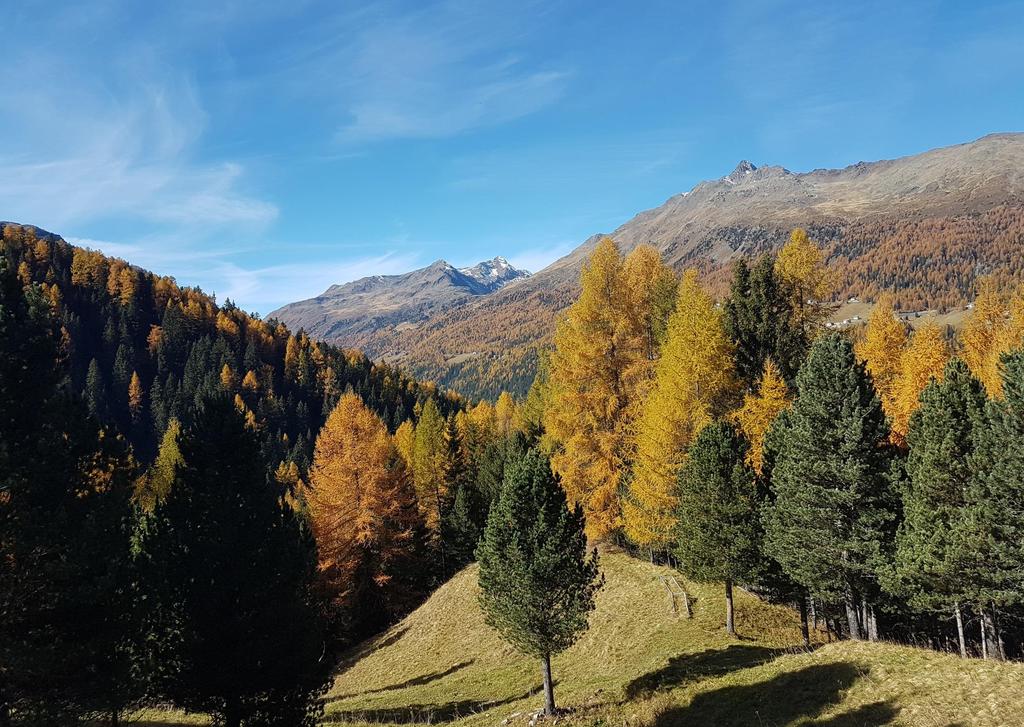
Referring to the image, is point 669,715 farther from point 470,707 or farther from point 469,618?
point 469,618

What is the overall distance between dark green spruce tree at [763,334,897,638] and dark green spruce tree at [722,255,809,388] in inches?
468

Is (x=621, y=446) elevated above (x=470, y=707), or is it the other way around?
(x=621, y=446)

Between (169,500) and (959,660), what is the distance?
982 inches

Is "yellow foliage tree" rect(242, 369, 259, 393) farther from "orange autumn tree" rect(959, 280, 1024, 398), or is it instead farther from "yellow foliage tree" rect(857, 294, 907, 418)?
"orange autumn tree" rect(959, 280, 1024, 398)

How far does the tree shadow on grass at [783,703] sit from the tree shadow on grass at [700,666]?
1.68 metres

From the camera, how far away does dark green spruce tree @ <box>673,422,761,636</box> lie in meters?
24.4

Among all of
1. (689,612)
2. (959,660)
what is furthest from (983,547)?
(689,612)

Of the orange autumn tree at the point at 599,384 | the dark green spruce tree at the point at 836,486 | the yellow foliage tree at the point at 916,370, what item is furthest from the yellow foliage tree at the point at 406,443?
the dark green spruce tree at the point at 836,486

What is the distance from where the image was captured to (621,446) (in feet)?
107

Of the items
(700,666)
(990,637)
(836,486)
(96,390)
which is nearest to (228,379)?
(96,390)

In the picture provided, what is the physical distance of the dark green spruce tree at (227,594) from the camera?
15.6m

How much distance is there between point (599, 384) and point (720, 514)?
1074cm

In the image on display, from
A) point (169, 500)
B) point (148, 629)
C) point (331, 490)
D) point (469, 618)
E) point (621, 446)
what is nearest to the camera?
point (148, 629)

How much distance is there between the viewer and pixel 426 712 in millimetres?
23797
